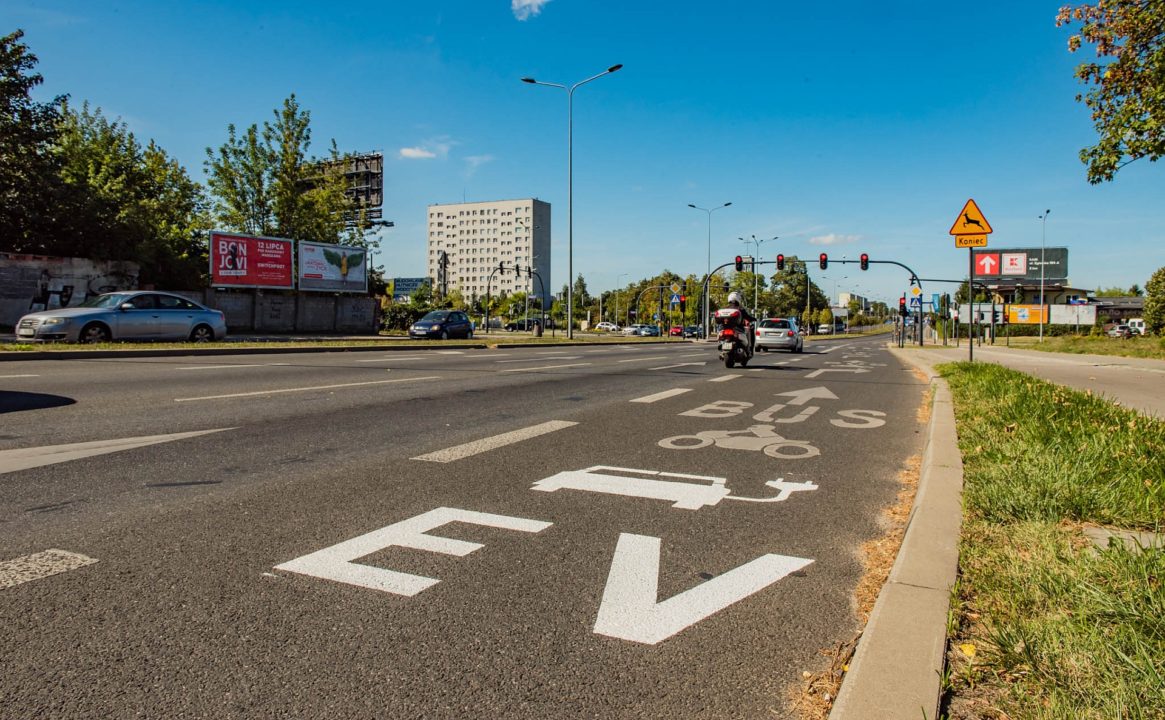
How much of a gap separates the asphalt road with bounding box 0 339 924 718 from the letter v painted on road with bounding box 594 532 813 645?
0.04 ft

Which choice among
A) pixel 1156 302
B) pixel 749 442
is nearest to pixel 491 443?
pixel 749 442

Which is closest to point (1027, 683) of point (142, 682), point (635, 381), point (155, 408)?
point (142, 682)

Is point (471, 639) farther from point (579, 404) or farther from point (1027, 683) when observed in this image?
point (579, 404)

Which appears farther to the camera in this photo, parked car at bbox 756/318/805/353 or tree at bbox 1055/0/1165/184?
parked car at bbox 756/318/805/353

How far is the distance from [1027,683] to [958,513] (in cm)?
185

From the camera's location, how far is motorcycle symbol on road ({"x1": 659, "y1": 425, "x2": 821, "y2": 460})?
5953 millimetres

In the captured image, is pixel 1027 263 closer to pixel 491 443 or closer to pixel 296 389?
pixel 296 389

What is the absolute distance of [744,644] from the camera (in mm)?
2322

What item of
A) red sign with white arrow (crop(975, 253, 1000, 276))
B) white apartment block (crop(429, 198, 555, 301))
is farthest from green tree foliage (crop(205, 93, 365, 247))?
white apartment block (crop(429, 198, 555, 301))

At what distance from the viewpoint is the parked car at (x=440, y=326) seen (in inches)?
1273

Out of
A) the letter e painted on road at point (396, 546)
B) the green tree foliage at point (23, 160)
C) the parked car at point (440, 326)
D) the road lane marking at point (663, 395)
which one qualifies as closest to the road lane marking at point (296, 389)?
the road lane marking at point (663, 395)

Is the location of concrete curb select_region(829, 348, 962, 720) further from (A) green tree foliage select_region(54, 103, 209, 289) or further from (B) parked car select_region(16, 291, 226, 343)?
(A) green tree foliage select_region(54, 103, 209, 289)

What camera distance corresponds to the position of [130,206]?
34.5m

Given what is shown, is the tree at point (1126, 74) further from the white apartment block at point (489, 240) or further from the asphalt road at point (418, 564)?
the white apartment block at point (489, 240)
